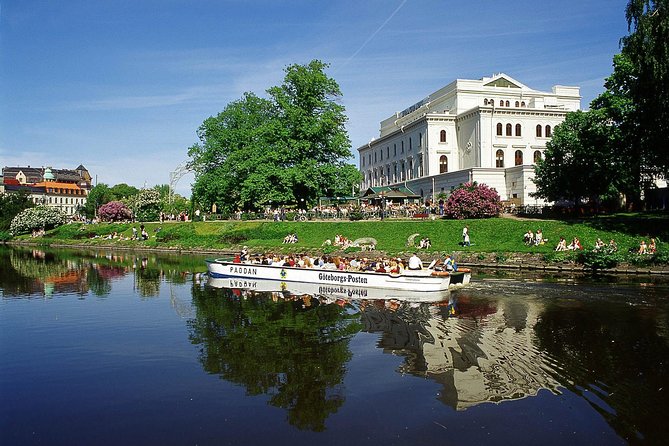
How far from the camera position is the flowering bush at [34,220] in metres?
84.7

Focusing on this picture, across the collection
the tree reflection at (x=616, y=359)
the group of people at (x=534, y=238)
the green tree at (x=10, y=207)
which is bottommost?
the tree reflection at (x=616, y=359)

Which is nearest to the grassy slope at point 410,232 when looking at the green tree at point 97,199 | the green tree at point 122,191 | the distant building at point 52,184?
the green tree at point 97,199

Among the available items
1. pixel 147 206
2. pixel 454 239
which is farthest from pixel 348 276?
pixel 147 206

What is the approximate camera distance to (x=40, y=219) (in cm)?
8481

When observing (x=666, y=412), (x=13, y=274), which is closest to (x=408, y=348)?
(x=666, y=412)

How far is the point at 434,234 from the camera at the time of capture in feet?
157

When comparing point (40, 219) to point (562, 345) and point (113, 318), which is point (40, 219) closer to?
point (113, 318)

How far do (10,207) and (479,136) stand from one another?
77.3 m

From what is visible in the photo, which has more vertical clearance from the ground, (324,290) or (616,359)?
(324,290)

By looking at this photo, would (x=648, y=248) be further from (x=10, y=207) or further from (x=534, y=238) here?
(x=10, y=207)

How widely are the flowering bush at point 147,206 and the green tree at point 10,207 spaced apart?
1890cm

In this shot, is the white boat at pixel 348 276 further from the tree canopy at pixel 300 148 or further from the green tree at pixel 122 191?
the green tree at pixel 122 191

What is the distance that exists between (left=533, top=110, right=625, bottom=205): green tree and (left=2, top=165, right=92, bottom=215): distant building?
437 ft

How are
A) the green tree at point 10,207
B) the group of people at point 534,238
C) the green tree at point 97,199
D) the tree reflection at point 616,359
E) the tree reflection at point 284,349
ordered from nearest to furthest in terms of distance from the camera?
1. the tree reflection at point 616,359
2. the tree reflection at point 284,349
3. the group of people at point 534,238
4. the green tree at point 10,207
5. the green tree at point 97,199
